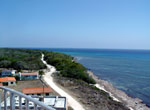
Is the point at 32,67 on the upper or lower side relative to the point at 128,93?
upper

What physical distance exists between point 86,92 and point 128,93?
856 cm

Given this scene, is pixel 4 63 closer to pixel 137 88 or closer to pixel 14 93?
pixel 137 88

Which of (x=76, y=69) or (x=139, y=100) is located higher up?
(x=76, y=69)

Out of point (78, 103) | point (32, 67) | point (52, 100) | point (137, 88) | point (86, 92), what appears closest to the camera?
point (52, 100)

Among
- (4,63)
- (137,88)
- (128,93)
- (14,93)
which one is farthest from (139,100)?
(4,63)

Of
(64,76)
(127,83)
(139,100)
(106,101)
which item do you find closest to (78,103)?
(106,101)

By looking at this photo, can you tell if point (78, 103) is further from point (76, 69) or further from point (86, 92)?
point (76, 69)

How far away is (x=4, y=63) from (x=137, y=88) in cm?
3087

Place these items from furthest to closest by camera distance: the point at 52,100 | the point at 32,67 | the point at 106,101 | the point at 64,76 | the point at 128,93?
the point at 32,67
the point at 64,76
the point at 128,93
the point at 106,101
the point at 52,100

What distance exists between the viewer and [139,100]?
76.5ft

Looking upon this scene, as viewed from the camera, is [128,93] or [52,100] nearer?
[52,100]

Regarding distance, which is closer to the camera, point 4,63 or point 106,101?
point 106,101

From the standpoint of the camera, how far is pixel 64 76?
1296 inches

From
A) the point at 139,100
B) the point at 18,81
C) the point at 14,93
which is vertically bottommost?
the point at 139,100
